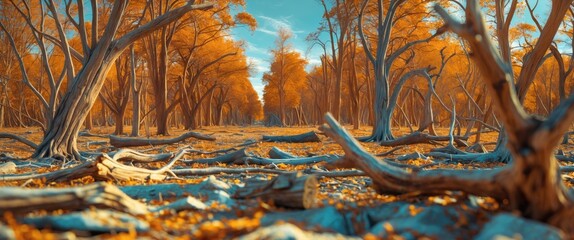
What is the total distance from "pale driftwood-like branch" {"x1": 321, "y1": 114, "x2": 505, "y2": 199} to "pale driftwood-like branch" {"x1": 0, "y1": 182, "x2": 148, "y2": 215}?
160cm

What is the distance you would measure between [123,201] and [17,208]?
56cm

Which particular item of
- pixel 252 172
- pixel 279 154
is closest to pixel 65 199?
pixel 252 172

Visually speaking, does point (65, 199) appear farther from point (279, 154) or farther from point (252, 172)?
point (279, 154)

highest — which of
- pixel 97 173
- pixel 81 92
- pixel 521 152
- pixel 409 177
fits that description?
pixel 81 92

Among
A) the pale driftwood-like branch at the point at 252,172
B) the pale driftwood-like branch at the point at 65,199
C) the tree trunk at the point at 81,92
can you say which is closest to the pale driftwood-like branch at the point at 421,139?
the pale driftwood-like branch at the point at 252,172

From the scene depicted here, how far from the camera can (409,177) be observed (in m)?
2.58

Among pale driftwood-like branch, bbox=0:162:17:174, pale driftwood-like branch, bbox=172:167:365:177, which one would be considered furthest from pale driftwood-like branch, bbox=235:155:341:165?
pale driftwood-like branch, bbox=0:162:17:174

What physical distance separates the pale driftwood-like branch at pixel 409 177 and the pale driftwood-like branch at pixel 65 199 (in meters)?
1.60

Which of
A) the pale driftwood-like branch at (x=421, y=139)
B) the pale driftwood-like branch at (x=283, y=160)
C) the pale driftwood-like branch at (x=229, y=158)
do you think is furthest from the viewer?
the pale driftwood-like branch at (x=421, y=139)

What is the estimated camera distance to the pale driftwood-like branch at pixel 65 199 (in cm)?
193

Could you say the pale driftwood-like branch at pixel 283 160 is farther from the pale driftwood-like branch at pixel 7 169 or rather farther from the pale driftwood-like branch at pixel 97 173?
the pale driftwood-like branch at pixel 7 169

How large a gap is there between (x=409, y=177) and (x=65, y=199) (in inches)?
87.5

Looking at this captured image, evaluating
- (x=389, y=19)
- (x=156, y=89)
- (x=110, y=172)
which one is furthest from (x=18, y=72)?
(x=110, y=172)

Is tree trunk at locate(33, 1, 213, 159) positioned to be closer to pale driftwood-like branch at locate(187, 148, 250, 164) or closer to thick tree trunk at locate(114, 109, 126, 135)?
pale driftwood-like branch at locate(187, 148, 250, 164)
